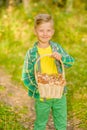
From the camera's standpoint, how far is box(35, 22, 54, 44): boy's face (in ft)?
14.9

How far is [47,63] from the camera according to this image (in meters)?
4.64

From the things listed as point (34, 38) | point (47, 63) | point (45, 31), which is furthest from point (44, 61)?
point (34, 38)

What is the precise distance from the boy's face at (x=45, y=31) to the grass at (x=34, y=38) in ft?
8.22

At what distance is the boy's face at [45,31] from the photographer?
4539 mm

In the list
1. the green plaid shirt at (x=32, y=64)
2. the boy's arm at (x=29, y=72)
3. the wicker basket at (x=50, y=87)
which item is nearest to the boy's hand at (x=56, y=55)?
the wicker basket at (x=50, y=87)

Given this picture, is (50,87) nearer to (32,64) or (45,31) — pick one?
(32,64)

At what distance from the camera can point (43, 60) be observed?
15.2 feet

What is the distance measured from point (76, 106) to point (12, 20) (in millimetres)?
3673

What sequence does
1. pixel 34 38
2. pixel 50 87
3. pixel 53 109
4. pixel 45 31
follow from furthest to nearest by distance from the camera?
1. pixel 34 38
2. pixel 53 109
3. pixel 45 31
4. pixel 50 87

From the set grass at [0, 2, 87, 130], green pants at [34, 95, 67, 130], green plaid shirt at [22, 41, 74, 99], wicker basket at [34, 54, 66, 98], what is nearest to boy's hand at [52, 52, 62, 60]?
wicker basket at [34, 54, 66, 98]

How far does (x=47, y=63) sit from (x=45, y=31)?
358 mm

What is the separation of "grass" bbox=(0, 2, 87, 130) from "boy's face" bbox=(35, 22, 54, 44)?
98.6 inches

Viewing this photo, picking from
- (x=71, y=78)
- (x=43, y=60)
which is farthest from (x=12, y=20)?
(x=43, y=60)

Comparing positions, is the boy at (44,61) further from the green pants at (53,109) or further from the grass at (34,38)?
the grass at (34,38)
